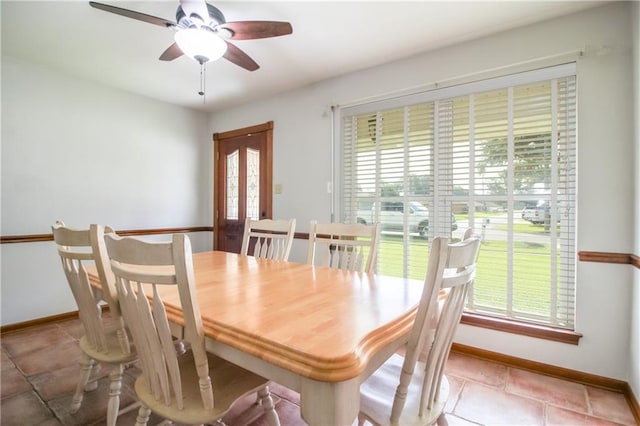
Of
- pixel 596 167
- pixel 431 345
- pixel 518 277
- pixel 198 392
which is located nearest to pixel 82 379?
pixel 198 392

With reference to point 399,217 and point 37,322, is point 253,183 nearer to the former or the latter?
point 399,217

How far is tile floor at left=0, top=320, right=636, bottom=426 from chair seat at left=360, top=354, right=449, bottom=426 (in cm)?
62

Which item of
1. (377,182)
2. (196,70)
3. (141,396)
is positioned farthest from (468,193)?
(196,70)

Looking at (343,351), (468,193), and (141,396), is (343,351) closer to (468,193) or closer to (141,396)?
(141,396)

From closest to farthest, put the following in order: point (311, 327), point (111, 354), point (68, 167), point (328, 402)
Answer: point (328, 402) < point (311, 327) < point (111, 354) < point (68, 167)

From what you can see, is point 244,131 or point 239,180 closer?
point 244,131

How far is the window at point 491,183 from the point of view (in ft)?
6.79

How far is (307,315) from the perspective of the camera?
0.99m

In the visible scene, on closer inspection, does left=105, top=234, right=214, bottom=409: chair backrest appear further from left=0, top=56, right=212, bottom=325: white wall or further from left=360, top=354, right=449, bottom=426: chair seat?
left=0, top=56, right=212, bottom=325: white wall

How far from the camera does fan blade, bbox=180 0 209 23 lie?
4.91ft

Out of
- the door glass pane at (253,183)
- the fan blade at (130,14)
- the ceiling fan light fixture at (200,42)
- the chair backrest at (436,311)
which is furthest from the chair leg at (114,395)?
the door glass pane at (253,183)

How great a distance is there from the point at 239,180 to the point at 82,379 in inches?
104

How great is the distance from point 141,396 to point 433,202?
2241 mm

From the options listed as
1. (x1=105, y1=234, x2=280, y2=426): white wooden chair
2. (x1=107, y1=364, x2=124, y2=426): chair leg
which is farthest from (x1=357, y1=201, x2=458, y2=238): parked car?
(x1=107, y1=364, x2=124, y2=426): chair leg
